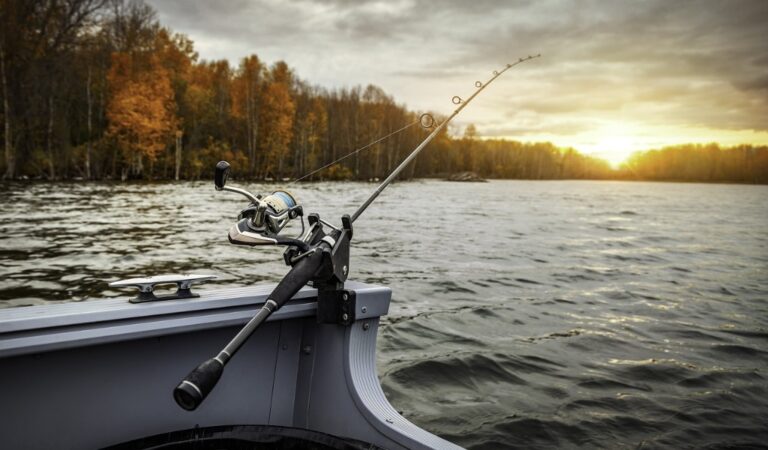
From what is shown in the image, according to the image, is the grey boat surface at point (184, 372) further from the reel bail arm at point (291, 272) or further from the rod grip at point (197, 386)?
the rod grip at point (197, 386)

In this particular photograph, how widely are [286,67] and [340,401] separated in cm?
5263

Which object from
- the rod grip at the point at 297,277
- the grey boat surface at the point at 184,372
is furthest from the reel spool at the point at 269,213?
the grey boat surface at the point at 184,372

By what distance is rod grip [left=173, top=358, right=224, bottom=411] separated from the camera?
1.35m

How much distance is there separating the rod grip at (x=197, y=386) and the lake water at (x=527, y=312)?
8.72 feet

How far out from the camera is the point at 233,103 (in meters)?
48.0

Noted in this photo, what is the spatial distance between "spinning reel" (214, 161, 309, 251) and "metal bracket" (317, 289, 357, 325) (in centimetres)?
23

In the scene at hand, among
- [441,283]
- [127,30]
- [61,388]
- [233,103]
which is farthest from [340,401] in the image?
[233,103]

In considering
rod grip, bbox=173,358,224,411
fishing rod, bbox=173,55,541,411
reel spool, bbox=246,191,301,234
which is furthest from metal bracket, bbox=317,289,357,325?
rod grip, bbox=173,358,224,411

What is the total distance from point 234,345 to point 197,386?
0.67 feet

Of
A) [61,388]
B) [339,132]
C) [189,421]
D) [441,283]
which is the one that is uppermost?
[339,132]

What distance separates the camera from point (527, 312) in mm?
6863

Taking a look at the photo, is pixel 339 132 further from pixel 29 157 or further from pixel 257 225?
pixel 257 225

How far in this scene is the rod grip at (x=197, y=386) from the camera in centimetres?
135

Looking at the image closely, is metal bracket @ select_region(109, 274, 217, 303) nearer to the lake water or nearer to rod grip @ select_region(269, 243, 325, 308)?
rod grip @ select_region(269, 243, 325, 308)
